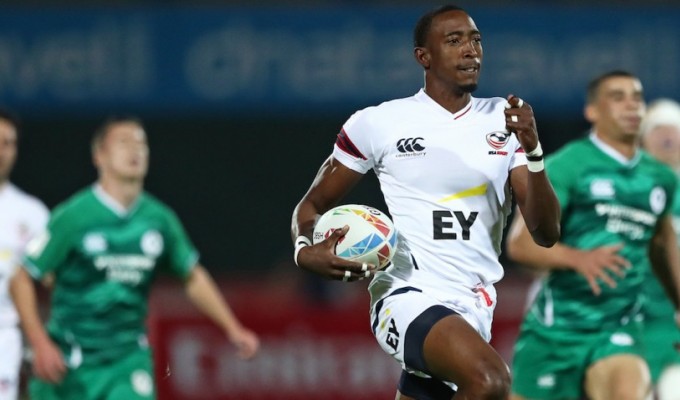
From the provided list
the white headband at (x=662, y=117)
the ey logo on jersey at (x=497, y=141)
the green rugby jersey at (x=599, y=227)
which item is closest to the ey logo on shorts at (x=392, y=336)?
the ey logo on jersey at (x=497, y=141)

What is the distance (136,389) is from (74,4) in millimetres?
8943

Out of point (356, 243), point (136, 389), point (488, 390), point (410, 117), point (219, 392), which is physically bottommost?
point (219, 392)

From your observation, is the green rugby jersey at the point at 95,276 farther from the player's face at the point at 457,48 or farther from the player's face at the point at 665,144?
the player's face at the point at 665,144

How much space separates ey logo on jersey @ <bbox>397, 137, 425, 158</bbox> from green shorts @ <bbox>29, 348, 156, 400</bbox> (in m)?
2.55

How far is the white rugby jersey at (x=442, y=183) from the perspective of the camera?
5672 mm

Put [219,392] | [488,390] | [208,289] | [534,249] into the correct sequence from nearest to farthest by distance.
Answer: [488,390]
[534,249]
[208,289]
[219,392]

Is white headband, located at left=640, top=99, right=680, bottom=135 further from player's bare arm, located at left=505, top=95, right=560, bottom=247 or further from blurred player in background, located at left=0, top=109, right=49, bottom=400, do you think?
blurred player in background, located at left=0, top=109, right=49, bottom=400

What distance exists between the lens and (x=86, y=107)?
1540cm

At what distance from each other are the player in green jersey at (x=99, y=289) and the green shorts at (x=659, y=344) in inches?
87.9

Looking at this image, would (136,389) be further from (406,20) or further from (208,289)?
(406,20)

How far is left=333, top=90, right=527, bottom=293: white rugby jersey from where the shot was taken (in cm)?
567

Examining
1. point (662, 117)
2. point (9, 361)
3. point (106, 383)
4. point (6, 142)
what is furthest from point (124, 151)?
point (662, 117)

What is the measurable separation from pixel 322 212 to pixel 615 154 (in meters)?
2.25

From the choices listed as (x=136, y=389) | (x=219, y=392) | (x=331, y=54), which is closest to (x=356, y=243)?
(x=136, y=389)
